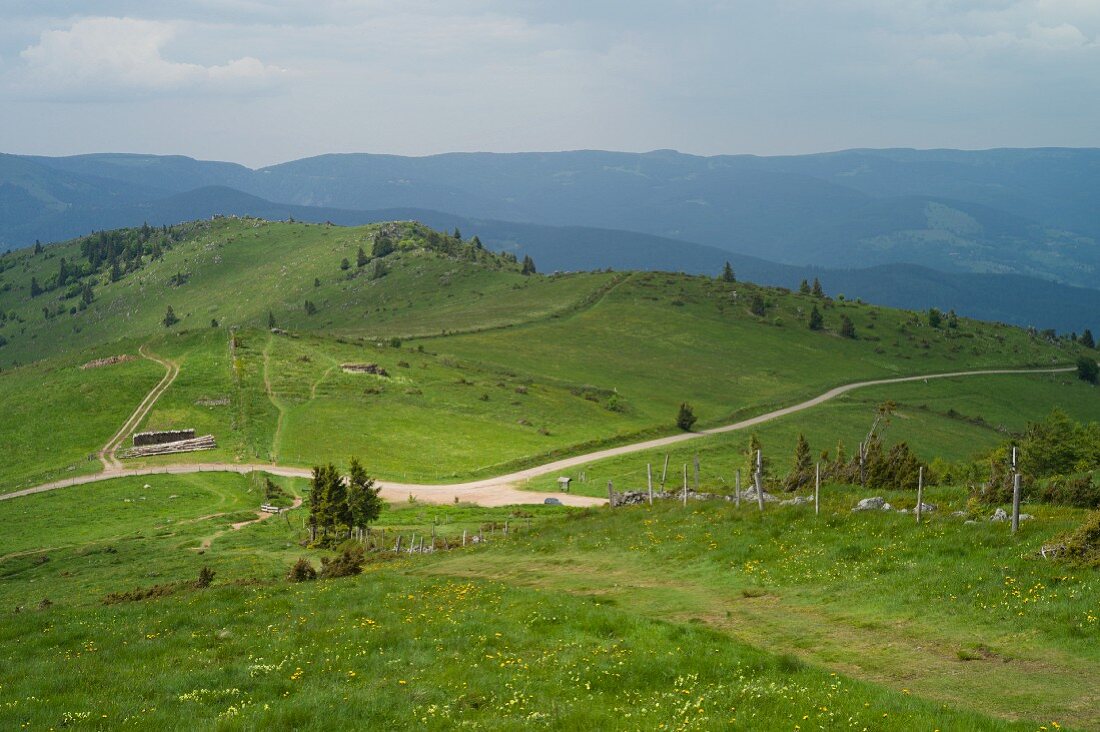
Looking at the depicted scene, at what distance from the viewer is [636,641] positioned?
835 inches

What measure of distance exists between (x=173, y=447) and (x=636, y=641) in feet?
269

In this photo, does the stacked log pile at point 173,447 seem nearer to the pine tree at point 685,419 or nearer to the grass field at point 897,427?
the grass field at point 897,427

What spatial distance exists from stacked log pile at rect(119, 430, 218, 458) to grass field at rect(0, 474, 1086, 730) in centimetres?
5938

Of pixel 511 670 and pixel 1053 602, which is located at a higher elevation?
pixel 1053 602

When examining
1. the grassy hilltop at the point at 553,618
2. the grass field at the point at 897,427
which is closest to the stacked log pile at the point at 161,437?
the grassy hilltop at the point at 553,618

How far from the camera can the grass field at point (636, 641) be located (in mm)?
16969

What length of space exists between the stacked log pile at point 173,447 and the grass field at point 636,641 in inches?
2338

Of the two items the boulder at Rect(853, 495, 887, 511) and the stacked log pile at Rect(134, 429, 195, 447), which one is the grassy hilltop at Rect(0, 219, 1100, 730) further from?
the stacked log pile at Rect(134, 429, 195, 447)

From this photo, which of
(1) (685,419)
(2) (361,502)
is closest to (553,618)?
(2) (361,502)

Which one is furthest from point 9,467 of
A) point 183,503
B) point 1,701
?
point 1,701

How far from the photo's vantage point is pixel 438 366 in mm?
136250

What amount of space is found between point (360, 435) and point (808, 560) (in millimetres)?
75681

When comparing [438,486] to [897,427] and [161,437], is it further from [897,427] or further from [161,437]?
[897,427]

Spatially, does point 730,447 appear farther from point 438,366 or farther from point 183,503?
point 183,503
